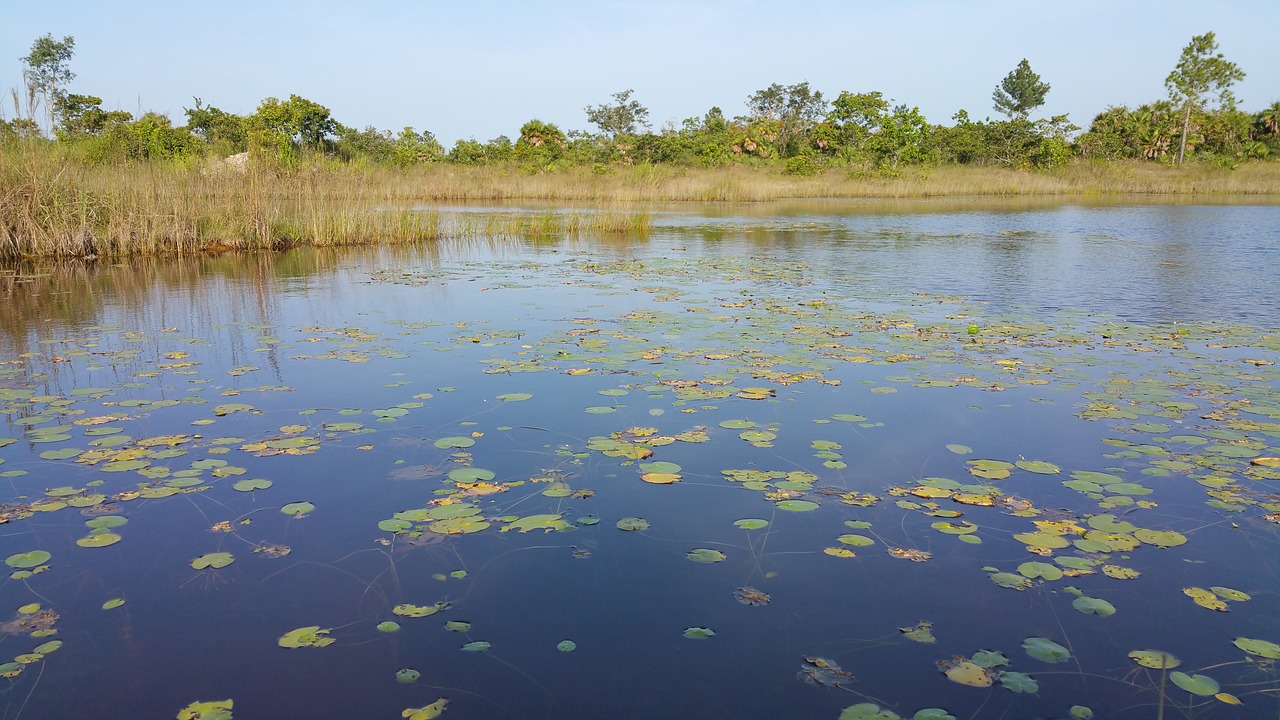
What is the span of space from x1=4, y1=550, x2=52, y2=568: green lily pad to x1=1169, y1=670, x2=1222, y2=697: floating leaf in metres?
3.48

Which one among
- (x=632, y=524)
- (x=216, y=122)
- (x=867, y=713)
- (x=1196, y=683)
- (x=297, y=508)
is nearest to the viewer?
(x=867, y=713)

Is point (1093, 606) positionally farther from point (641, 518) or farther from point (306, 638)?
point (306, 638)

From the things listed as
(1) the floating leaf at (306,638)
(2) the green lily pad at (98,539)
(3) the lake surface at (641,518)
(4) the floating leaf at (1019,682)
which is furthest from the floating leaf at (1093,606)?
(2) the green lily pad at (98,539)

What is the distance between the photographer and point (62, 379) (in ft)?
16.6

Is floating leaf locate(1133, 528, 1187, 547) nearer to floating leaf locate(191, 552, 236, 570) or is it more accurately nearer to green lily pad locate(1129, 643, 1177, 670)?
green lily pad locate(1129, 643, 1177, 670)

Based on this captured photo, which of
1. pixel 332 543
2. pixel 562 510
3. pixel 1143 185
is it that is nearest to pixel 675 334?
pixel 562 510

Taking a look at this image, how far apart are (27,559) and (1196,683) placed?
3599 mm

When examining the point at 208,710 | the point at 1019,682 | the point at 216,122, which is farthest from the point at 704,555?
the point at 216,122

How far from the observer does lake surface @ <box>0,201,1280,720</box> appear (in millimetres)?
2143

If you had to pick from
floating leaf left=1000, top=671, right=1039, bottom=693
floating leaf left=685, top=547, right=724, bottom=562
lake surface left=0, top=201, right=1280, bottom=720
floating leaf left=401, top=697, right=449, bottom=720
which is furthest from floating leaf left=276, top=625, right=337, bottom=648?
floating leaf left=1000, top=671, right=1039, bottom=693

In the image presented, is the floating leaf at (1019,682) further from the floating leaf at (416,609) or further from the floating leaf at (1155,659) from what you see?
the floating leaf at (416,609)

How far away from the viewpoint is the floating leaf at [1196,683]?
2053mm

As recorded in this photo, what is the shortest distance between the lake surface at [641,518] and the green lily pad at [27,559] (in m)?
0.01

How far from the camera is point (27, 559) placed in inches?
108
